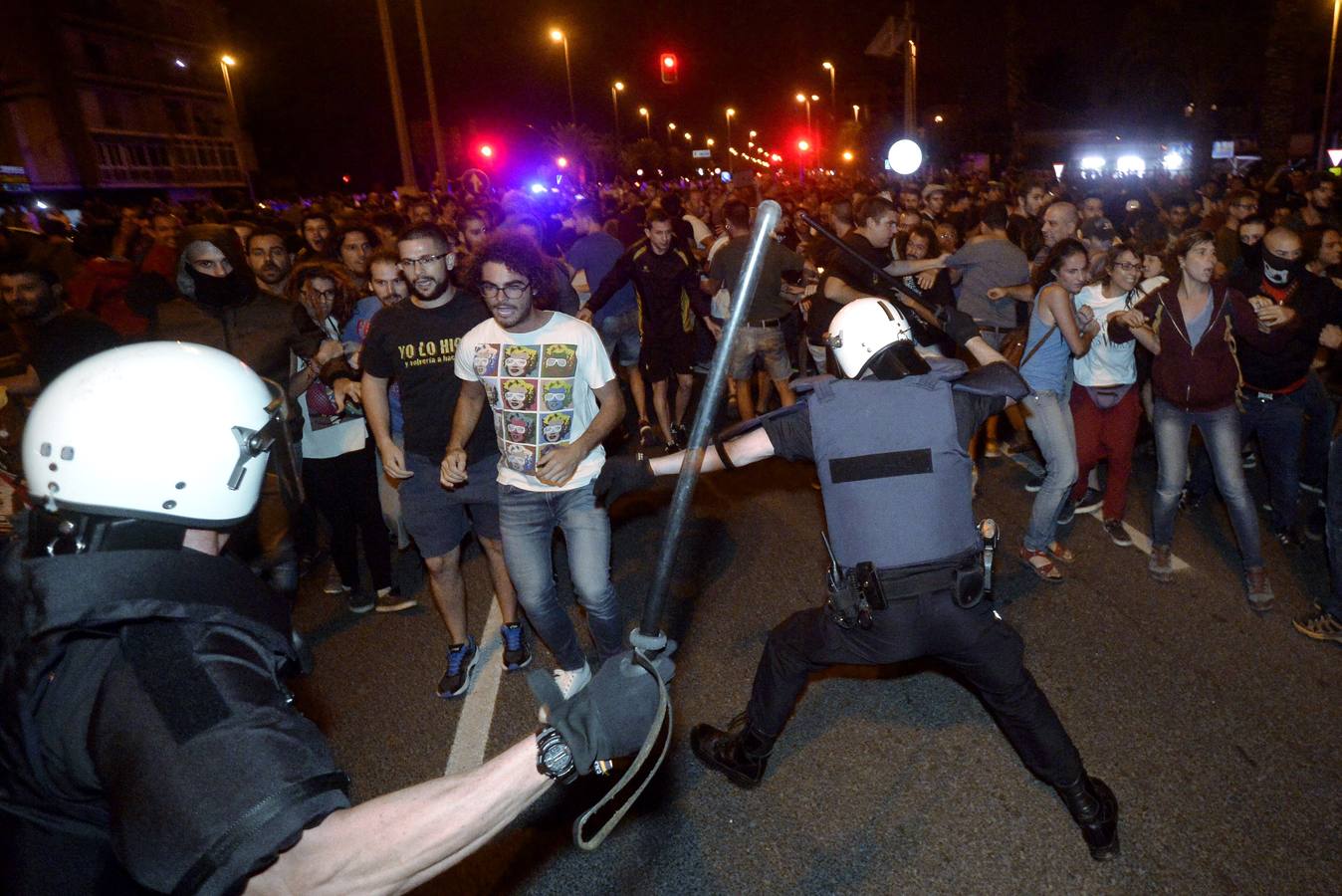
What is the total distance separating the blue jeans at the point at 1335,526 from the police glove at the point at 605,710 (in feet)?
13.8

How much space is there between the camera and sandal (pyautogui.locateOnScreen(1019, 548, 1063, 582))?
204 inches

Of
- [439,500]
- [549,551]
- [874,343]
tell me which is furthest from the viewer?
[439,500]

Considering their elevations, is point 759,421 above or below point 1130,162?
below

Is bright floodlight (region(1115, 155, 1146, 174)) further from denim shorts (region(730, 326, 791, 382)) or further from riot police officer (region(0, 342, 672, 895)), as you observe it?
riot police officer (region(0, 342, 672, 895))

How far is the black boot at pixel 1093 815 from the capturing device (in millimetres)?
2988

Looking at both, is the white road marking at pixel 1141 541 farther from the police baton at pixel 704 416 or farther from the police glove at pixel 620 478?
the police baton at pixel 704 416

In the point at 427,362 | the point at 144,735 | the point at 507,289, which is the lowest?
the point at 144,735

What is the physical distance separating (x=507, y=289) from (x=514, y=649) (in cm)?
206

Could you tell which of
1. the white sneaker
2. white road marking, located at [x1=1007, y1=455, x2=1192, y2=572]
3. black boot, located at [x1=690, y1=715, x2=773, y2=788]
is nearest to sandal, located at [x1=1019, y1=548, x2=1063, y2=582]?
white road marking, located at [x1=1007, y1=455, x2=1192, y2=572]

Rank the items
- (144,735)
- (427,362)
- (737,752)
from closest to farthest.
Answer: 1. (144,735)
2. (737,752)
3. (427,362)

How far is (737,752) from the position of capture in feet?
11.4


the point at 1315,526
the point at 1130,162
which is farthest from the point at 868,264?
the point at 1130,162

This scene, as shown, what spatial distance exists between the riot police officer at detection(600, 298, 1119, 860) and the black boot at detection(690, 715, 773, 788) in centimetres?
54

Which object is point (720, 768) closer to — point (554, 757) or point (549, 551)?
point (549, 551)
